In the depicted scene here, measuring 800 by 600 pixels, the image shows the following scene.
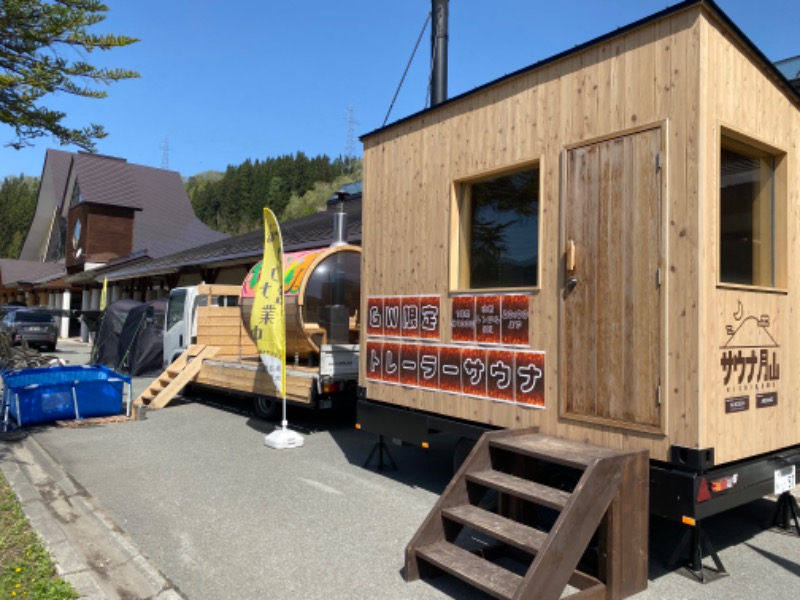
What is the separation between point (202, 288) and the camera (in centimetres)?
1247

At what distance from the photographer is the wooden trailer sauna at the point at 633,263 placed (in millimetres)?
3797

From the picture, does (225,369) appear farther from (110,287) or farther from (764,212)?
(110,287)

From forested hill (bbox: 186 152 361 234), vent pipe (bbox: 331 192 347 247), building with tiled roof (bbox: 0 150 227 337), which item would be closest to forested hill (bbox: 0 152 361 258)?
forested hill (bbox: 186 152 361 234)

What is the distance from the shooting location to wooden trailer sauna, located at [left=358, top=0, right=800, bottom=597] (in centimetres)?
380

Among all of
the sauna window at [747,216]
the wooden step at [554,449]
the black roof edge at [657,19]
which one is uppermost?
the black roof edge at [657,19]

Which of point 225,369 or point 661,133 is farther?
point 225,369

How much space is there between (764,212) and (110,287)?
31.1 m

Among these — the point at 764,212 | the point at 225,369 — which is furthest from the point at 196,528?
the point at 225,369

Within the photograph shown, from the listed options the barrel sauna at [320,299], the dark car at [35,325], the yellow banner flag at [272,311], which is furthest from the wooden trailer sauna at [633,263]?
the dark car at [35,325]

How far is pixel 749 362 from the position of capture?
4.11 metres

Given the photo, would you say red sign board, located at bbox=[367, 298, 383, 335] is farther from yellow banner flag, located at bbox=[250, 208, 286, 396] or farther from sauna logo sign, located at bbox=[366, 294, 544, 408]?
yellow banner flag, located at bbox=[250, 208, 286, 396]

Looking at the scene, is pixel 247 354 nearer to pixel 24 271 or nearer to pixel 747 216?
pixel 747 216

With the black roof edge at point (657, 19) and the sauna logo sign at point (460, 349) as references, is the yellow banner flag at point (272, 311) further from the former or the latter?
the black roof edge at point (657, 19)

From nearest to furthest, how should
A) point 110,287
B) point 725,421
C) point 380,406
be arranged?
1. point 725,421
2. point 380,406
3. point 110,287
